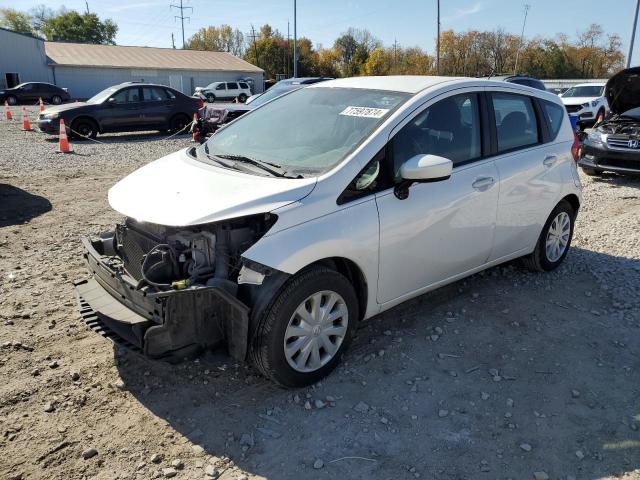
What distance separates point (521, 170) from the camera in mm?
4473

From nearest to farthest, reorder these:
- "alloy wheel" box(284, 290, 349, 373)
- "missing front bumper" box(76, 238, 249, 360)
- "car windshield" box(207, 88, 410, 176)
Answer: "missing front bumper" box(76, 238, 249, 360)
"alloy wheel" box(284, 290, 349, 373)
"car windshield" box(207, 88, 410, 176)

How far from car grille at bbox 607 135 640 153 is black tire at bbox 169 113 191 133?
12.3 metres

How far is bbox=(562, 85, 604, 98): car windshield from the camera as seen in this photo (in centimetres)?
2042

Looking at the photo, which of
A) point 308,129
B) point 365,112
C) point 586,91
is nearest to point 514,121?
point 365,112

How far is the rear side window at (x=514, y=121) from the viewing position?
14.5ft

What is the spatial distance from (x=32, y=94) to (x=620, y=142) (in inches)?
1413

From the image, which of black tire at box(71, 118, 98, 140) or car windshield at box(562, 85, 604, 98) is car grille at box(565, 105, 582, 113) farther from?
black tire at box(71, 118, 98, 140)

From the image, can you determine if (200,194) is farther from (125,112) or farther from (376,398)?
(125,112)

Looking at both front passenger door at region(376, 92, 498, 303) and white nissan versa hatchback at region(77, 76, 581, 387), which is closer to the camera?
white nissan versa hatchback at region(77, 76, 581, 387)

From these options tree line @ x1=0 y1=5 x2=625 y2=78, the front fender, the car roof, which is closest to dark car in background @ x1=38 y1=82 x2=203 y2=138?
the car roof

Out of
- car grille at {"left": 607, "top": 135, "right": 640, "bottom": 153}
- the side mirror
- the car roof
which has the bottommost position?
car grille at {"left": 607, "top": 135, "right": 640, "bottom": 153}

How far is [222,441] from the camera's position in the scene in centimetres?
292

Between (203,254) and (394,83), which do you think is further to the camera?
(394,83)

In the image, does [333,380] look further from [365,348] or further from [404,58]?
[404,58]
